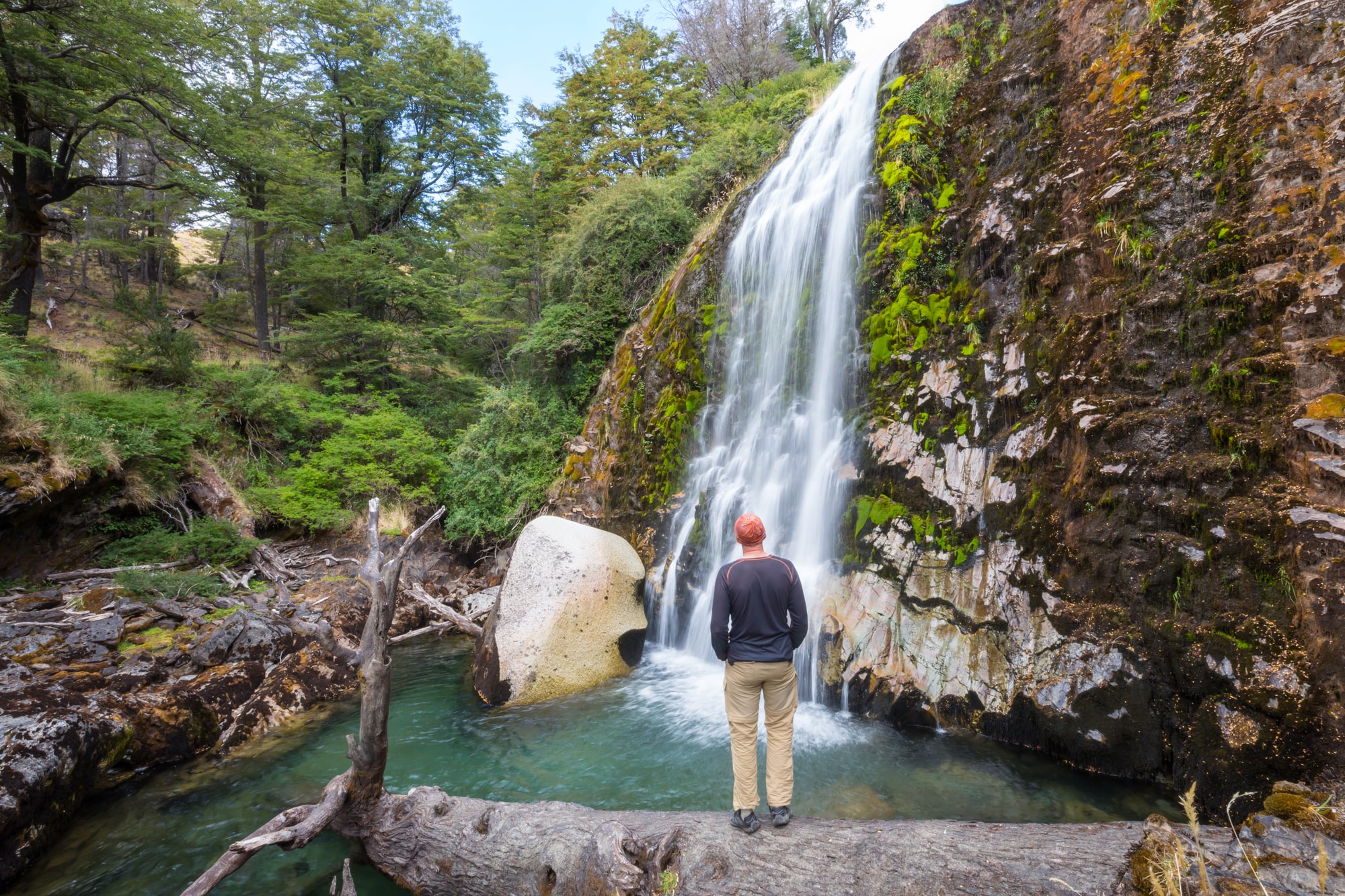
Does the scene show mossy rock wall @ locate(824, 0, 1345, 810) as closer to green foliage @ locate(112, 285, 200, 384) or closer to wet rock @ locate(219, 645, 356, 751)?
wet rock @ locate(219, 645, 356, 751)

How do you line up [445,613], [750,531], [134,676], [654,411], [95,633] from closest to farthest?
[750,531]
[134,676]
[95,633]
[445,613]
[654,411]

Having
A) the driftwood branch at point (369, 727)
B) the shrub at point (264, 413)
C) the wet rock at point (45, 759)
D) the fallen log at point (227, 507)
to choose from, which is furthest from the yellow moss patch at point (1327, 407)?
the shrub at point (264, 413)

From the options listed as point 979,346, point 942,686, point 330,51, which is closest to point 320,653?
point 942,686

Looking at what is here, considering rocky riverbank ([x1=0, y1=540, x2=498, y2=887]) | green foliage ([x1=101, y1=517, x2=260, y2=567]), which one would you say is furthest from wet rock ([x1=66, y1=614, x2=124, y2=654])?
green foliage ([x1=101, y1=517, x2=260, y2=567])

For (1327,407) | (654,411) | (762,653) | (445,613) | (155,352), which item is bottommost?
(445,613)

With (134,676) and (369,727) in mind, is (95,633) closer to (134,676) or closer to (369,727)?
(134,676)

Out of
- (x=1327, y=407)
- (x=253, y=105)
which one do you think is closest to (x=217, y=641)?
(x=1327, y=407)

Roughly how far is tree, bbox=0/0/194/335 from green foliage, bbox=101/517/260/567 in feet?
16.2

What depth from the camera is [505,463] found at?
1206 cm

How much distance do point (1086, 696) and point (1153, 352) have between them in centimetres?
276

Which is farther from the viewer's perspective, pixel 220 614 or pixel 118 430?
pixel 118 430

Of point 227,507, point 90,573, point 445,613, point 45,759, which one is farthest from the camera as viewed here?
point 227,507

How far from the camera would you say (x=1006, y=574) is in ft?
17.4

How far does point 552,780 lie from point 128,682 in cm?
435
